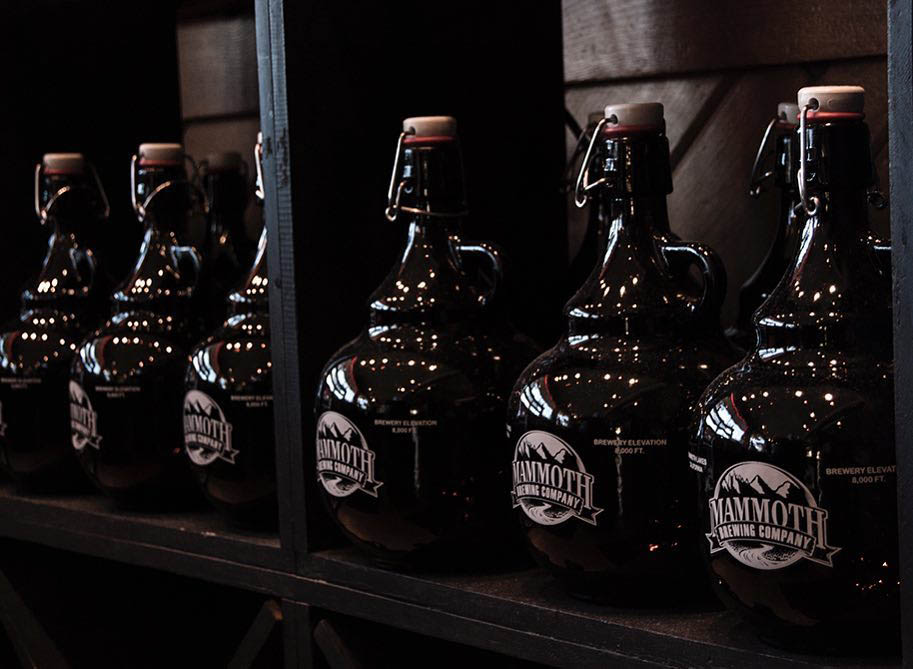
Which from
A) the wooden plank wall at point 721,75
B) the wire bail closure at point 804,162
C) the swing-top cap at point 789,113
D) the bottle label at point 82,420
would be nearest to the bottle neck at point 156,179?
the bottle label at point 82,420

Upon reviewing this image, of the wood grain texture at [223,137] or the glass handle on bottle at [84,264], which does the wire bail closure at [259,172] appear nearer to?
the glass handle on bottle at [84,264]

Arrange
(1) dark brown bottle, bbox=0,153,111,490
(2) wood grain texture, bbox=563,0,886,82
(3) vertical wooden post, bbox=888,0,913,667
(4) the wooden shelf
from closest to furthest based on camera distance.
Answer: (3) vertical wooden post, bbox=888,0,913,667 → (4) the wooden shelf → (2) wood grain texture, bbox=563,0,886,82 → (1) dark brown bottle, bbox=0,153,111,490

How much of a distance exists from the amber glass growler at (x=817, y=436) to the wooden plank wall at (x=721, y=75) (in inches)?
14.9

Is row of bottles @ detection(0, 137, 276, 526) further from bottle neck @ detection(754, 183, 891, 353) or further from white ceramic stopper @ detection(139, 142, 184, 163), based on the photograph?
bottle neck @ detection(754, 183, 891, 353)

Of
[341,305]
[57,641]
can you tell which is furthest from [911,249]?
[57,641]

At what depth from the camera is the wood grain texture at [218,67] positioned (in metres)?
1.94

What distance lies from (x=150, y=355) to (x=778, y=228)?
663 mm

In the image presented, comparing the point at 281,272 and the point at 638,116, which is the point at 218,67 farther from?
the point at 638,116

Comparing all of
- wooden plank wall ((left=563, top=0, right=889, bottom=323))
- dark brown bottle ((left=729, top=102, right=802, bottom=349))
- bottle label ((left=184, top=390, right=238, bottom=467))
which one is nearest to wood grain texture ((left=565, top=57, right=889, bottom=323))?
wooden plank wall ((left=563, top=0, right=889, bottom=323))

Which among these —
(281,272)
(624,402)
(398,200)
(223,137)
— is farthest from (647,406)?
(223,137)

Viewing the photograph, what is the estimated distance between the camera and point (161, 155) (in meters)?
1.53

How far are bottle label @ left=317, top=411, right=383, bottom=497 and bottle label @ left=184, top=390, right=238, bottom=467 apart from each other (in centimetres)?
17

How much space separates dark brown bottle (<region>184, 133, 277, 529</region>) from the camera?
1.35m

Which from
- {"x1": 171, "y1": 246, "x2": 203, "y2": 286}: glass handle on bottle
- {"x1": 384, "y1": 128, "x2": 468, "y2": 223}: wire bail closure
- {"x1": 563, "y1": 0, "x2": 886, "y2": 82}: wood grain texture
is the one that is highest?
{"x1": 563, "y1": 0, "x2": 886, "y2": 82}: wood grain texture
